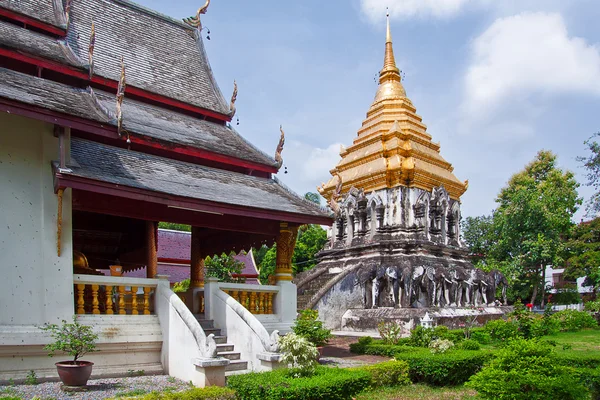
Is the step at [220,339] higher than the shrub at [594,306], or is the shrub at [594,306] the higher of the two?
the step at [220,339]

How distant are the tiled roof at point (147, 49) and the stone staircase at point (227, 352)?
18.0ft

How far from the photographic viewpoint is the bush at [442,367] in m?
9.14

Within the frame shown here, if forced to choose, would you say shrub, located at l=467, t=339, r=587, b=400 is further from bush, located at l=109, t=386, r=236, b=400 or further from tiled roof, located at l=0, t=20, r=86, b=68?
tiled roof, located at l=0, t=20, r=86, b=68

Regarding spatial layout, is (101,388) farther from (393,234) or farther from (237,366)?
(393,234)

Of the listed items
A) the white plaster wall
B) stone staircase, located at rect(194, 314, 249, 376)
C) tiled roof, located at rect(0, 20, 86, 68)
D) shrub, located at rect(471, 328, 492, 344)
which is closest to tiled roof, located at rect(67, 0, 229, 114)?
tiled roof, located at rect(0, 20, 86, 68)

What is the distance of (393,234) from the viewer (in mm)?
21766

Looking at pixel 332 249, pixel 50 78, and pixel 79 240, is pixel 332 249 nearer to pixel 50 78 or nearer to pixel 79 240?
pixel 79 240

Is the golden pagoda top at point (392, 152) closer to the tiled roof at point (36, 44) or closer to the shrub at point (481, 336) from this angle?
the shrub at point (481, 336)

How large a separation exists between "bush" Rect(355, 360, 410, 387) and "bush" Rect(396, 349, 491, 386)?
0.22 metres

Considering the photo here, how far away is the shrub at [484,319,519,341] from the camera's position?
14688 millimetres

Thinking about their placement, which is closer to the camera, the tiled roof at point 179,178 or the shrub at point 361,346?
the tiled roof at point 179,178

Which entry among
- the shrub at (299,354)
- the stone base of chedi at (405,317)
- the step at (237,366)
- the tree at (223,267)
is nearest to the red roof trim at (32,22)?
the step at (237,366)

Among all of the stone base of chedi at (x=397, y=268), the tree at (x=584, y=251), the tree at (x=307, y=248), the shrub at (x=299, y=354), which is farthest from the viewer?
the tree at (x=307, y=248)

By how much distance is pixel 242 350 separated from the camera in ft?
29.8
